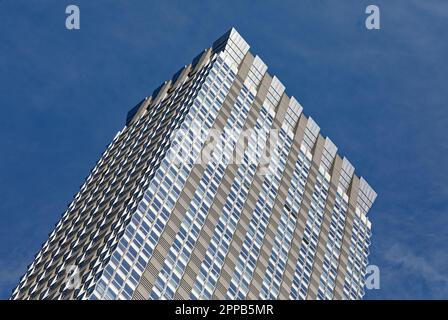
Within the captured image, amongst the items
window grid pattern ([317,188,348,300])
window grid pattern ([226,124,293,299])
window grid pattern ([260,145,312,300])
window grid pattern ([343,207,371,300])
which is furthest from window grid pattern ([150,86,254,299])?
window grid pattern ([343,207,371,300])

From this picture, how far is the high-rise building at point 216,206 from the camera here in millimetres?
97375

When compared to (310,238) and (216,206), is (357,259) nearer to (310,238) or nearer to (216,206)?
(310,238)

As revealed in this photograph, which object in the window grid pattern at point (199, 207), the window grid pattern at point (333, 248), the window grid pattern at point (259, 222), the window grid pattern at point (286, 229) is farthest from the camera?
the window grid pattern at point (333, 248)

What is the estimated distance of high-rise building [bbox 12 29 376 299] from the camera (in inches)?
3834

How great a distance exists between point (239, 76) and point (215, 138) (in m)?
22.3

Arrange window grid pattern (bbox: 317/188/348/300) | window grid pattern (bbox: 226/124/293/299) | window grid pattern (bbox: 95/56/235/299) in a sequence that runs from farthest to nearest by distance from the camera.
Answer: window grid pattern (bbox: 317/188/348/300), window grid pattern (bbox: 226/124/293/299), window grid pattern (bbox: 95/56/235/299)

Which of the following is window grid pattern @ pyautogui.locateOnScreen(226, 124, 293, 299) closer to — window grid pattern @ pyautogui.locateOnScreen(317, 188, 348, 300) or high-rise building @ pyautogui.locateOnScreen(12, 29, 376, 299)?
high-rise building @ pyautogui.locateOnScreen(12, 29, 376, 299)

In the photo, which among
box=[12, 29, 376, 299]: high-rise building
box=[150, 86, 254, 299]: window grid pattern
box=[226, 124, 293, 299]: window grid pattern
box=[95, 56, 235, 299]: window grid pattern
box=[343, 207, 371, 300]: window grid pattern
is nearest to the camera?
box=[95, 56, 235, 299]: window grid pattern

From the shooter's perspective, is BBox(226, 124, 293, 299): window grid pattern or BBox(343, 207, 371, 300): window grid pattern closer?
BBox(226, 124, 293, 299): window grid pattern

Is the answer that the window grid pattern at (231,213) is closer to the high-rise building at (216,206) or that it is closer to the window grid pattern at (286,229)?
the high-rise building at (216,206)

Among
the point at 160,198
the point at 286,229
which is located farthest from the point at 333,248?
the point at 160,198

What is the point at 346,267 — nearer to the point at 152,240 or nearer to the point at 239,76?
the point at 239,76

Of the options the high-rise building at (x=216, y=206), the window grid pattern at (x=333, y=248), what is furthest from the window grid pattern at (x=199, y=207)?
the window grid pattern at (x=333, y=248)
